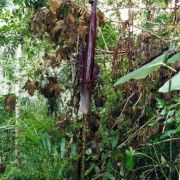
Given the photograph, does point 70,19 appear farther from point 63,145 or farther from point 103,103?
point 63,145

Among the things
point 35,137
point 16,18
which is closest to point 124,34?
point 35,137

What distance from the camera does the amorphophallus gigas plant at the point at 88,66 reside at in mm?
2564

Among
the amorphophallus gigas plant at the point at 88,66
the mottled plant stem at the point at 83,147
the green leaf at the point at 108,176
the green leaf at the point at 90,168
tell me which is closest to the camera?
the amorphophallus gigas plant at the point at 88,66

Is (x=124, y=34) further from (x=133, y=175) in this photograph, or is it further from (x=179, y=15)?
(x=133, y=175)

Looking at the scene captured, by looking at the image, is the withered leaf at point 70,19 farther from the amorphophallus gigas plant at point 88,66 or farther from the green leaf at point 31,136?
the green leaf at point 31,136

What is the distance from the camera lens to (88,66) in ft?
8.44

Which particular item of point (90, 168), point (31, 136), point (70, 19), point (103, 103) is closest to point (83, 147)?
point (90, 168)

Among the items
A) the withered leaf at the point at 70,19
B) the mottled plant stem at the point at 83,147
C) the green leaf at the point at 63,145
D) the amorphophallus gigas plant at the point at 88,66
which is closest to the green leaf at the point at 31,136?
the green leaf at the point at 63,145

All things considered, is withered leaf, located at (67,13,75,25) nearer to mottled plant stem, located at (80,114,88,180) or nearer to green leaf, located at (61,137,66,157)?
mottled plant stem, located at (80,114,88,180)

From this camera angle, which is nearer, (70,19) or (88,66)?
(88,66)

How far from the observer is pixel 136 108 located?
9.85 ft

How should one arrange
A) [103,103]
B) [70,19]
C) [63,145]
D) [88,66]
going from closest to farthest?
[88,66], [70,19], [63,145], [103,103]

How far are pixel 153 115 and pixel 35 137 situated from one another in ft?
3.29

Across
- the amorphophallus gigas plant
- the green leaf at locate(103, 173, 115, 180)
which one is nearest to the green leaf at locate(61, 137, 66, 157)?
the green leaf at locate(103, 173, 115, 180)
